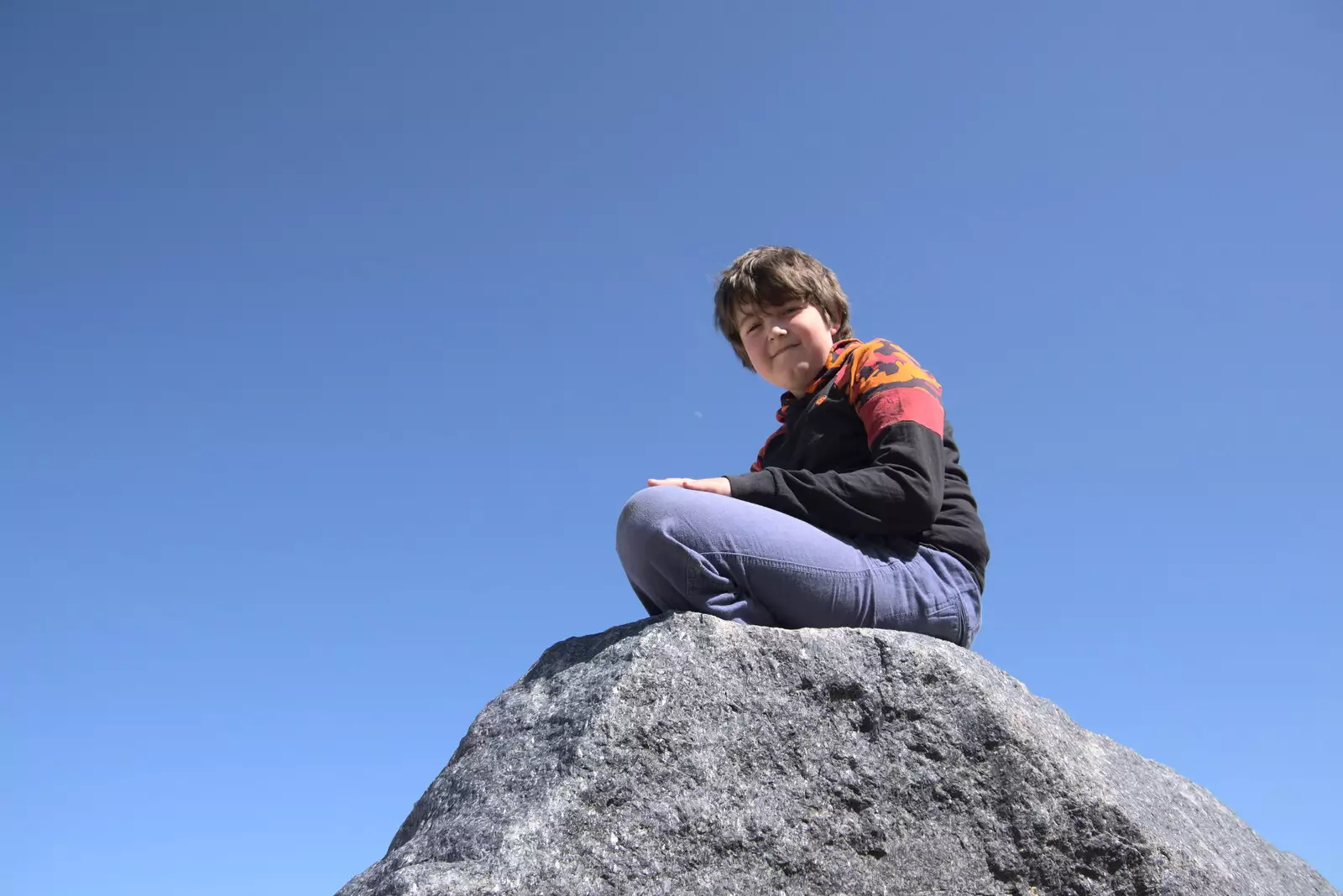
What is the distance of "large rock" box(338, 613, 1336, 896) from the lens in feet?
8.94

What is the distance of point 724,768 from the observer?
287 cm

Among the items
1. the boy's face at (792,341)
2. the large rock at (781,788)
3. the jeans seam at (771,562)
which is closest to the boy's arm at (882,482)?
the jeans seam at (771,562)

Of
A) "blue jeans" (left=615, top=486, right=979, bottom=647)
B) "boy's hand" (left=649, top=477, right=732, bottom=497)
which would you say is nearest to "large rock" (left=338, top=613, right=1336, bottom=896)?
"blue jeans" (left=615, top=486, right=979, bottom=647)

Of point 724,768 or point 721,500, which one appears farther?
point 721,500

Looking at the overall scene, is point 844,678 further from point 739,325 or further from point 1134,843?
point 739,325

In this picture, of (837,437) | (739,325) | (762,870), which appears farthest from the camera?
(739,325)

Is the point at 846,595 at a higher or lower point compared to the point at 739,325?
lower

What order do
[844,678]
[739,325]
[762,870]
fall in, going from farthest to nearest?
[739,325] < [844,678] < [762,870]

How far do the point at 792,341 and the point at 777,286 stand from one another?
0.71ft

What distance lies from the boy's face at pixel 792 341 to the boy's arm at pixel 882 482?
1.61ft

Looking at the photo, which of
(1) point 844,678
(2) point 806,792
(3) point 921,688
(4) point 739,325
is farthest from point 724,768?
(4) point 739,325

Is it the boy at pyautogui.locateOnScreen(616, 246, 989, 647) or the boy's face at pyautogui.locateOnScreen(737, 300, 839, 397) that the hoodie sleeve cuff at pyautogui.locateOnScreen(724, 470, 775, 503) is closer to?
the boy at pyautogui.locateOnScreen(616, 246, 989, 647)

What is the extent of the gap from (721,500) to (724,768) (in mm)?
798

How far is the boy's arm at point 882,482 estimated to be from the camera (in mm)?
3225
